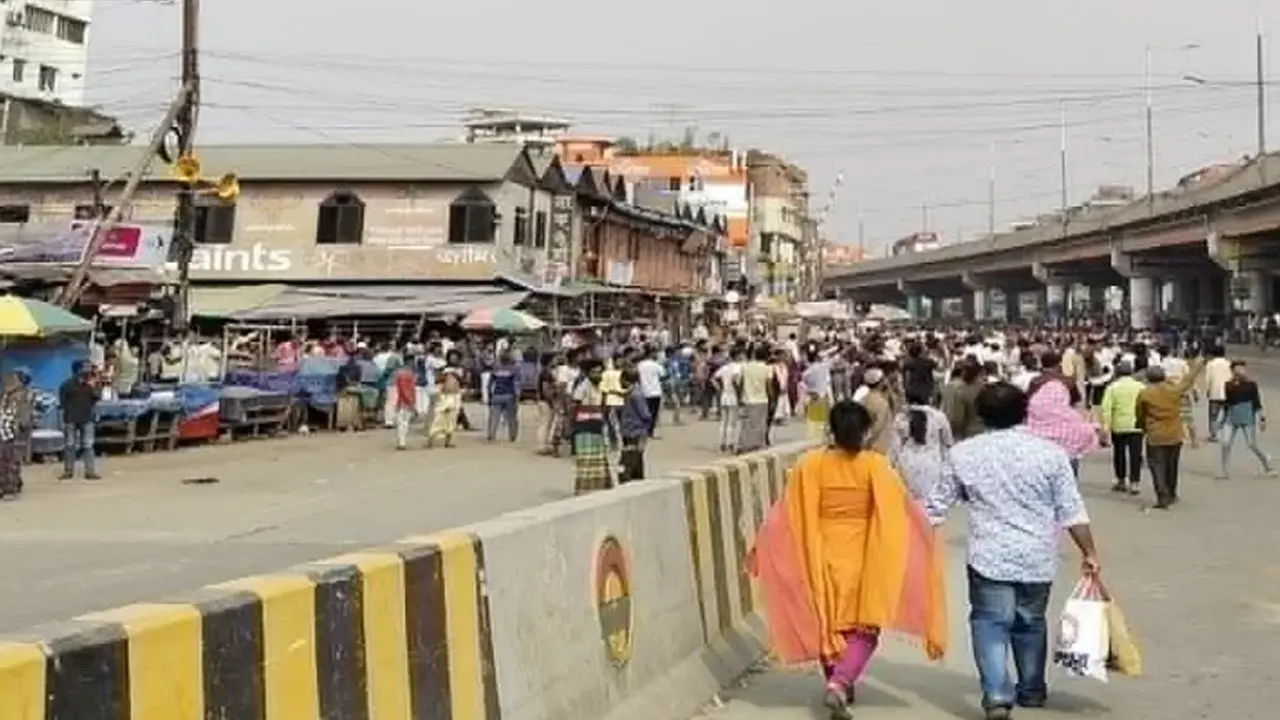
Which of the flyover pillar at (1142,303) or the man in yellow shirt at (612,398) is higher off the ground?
the flyover pillar at (1142,303)

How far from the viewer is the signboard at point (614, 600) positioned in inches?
280

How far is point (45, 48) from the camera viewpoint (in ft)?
314

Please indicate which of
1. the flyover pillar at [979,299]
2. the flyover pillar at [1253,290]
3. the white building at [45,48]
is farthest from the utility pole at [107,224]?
the flyover pillar at [979,299]

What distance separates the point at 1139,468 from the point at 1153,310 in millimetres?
83227

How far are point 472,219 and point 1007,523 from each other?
127 ft

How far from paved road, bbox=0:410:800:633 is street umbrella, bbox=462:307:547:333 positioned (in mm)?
8468

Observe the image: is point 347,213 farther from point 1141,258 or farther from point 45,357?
point 1141,258

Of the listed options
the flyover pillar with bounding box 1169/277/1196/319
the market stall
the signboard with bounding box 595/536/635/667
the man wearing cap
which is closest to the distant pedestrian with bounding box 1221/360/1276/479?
the man wearing cap

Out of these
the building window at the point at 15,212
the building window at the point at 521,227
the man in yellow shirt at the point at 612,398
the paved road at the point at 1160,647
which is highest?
the building window at the point at 15,212

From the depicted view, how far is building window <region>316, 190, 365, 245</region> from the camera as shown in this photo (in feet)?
152

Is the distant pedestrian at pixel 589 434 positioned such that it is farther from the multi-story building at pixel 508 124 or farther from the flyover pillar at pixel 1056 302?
the flyover pillar at pixel 1056 302

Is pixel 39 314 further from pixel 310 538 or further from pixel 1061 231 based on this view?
pixel 1061 231

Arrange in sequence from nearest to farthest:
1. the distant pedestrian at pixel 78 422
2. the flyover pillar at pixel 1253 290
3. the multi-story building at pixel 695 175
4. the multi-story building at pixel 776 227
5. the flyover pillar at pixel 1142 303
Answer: the distant pedestrian at pixel 78 422, the flyover pillar at pixel 1253 290, the flyover pillar at pixel 1142 303, the multi-story building at pixel 695 175, the multi-story building at pixel 776 227

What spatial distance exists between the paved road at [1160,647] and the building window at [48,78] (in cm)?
8913
